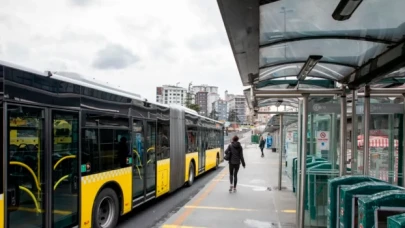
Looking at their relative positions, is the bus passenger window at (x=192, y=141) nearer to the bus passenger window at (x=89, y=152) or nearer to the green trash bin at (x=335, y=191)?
the bus passenger window at (x=89, y=152)

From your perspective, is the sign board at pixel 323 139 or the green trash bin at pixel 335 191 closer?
the green trash bin at pixel 335 191

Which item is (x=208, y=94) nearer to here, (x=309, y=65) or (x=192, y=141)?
(x=192, y=141)

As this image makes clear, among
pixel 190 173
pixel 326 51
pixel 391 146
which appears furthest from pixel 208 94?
pixel 326 51

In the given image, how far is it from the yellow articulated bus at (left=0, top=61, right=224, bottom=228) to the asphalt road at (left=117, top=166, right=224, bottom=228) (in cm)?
37

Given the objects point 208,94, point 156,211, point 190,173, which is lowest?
point 156,211

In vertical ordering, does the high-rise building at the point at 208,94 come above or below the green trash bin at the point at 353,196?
above

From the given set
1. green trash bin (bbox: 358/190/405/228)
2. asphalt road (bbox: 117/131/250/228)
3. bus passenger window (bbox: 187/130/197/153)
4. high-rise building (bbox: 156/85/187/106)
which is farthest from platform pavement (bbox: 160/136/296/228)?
high-rise building (bbox: 156/85/187/106)

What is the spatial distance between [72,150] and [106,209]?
1.72 m

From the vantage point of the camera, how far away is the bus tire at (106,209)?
20.0 ft

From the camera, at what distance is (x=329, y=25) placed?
357 centimetres

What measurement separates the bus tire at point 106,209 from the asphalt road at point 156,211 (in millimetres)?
607

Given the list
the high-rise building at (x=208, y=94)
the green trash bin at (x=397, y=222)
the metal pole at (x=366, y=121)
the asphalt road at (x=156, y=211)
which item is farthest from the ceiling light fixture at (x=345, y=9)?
the high-rise building at (x=208, y=94)

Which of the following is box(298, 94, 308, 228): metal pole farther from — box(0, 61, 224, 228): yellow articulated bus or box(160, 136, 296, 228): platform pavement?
box(0, 61, 224, 228): yellow articulated bus

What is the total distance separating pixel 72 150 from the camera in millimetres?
5371
